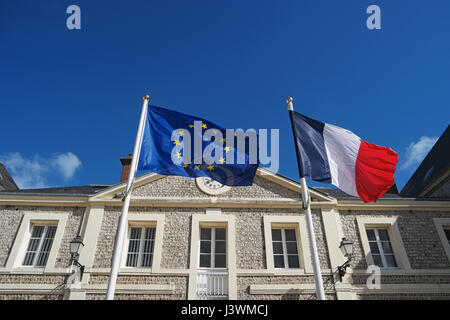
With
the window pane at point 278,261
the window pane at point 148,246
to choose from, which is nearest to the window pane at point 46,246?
the window pane at point 148,246

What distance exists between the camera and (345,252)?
27.0 ft

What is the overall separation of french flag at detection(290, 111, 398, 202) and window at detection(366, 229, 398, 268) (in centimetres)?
359

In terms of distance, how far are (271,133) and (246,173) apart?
1.42 metres

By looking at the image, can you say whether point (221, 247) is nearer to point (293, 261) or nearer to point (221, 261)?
point (221, 261)

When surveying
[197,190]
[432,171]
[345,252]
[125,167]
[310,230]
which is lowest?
[310,230]

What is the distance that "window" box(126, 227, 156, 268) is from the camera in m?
8.79

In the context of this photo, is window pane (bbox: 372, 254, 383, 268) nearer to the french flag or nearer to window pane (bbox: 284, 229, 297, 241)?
window pane (bbox: 284, 229, 297, 241)

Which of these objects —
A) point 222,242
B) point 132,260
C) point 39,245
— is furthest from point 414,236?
point 39,245

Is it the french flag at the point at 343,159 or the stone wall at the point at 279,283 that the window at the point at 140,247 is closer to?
the stone wall at the point at 279,283

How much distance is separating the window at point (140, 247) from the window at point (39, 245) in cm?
238

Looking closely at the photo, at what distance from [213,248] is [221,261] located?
441 mm
